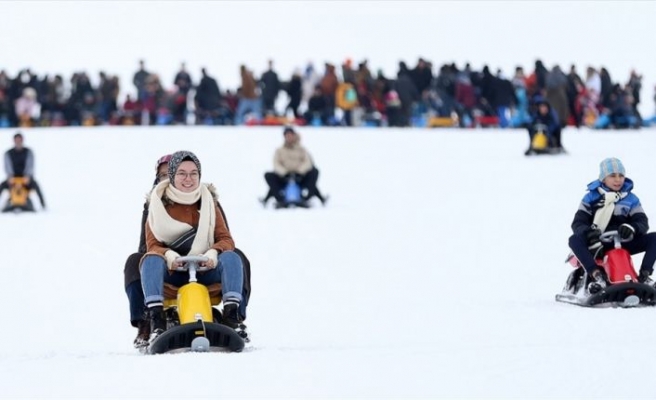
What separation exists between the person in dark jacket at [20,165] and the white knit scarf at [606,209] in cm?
1235

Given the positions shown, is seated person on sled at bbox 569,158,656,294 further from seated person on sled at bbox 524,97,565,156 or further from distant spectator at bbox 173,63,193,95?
distant spectator at bbox 173,63,193,95

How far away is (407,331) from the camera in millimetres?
9750

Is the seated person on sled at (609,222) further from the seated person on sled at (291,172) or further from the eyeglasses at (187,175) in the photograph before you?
the seated person on sled at (291,172)

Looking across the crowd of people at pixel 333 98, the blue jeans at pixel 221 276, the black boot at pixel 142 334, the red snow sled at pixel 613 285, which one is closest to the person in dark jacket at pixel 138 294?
the black boot at pixel 142 334

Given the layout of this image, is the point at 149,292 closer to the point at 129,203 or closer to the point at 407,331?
the point at 407,331

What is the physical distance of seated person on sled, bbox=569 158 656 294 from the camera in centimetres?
1070

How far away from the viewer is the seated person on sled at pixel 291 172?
21.1 meters

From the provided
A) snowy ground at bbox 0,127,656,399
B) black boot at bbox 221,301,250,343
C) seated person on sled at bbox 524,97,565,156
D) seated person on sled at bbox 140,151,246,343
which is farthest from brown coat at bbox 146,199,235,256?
seated person on sled at bbox 524,97,565,156

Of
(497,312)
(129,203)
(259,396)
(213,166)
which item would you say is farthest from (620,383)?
(213,166)

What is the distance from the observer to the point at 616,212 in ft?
35.4

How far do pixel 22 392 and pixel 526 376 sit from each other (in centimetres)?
225

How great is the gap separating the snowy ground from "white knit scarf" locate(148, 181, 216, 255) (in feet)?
2.23

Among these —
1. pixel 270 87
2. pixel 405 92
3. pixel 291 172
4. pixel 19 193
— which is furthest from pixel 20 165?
pixel 405 92

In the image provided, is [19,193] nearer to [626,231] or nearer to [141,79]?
[626,231]
